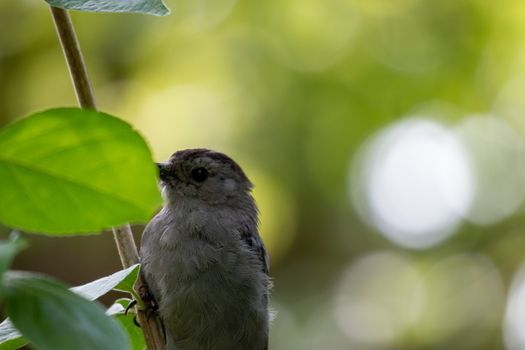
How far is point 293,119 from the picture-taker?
8.09 meters

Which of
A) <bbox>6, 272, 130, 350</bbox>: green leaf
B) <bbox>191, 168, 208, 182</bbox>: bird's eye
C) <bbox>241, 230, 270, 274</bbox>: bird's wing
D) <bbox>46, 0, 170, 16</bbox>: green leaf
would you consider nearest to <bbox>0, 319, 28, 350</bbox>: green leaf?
<bbox>6, 272, 130, 350</bbox>: green leaf

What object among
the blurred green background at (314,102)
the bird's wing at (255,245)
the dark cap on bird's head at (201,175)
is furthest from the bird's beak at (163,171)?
the blurred green background at (314,102)

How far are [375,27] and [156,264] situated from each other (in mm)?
5130

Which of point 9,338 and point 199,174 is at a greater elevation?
point 9,338

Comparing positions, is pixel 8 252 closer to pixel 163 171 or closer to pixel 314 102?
pixel 163 171

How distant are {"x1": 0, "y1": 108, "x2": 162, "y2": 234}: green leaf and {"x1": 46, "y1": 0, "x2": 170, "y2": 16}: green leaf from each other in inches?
9.2

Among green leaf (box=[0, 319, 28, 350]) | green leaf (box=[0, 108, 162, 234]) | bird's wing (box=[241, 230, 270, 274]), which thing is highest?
green leaf (box=[0, 108, 162, 234])

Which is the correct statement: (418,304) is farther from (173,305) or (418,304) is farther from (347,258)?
(173,305)

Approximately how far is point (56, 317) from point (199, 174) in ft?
12.3

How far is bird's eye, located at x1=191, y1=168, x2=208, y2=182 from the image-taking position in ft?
15.5

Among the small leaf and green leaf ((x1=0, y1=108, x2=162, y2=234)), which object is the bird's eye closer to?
the small leaf

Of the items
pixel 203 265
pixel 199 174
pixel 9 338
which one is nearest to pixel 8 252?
pixel 9 338

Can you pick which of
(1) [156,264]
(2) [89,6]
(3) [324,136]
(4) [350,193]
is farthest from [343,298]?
(2) [89,6]

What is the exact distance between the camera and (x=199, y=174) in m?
4.76
